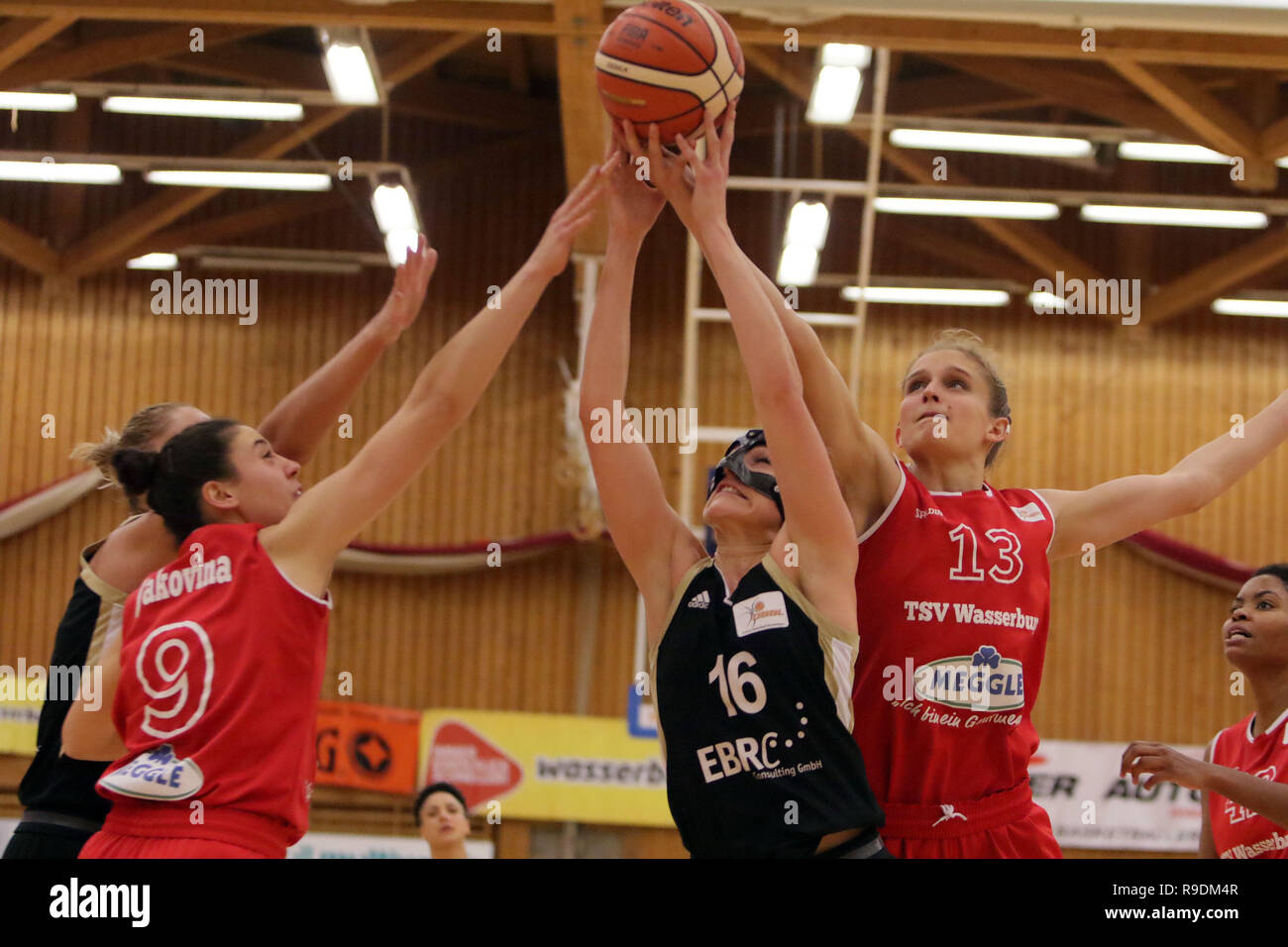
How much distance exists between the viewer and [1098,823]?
15656mm

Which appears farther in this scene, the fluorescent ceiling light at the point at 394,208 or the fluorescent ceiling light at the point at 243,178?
the fluorescent ceiling light at the point at 243,178

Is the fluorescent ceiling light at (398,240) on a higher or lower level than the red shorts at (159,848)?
higher

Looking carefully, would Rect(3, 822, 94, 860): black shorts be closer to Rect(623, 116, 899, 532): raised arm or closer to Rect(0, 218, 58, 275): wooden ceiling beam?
Rect(623, 116, 899, 532): raised arm

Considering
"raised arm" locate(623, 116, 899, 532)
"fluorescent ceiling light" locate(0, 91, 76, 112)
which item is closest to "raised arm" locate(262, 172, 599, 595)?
"raised arm" locate(623, 116, 899, 532)

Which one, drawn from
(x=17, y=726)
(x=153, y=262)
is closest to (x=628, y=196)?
(x=17, y=726)

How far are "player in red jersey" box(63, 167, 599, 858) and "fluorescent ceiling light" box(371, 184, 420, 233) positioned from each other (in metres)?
10.2

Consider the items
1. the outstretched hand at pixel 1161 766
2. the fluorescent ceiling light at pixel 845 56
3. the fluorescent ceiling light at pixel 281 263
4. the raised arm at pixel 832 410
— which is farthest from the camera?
the fluorescent ceiling light at pixel 281 263

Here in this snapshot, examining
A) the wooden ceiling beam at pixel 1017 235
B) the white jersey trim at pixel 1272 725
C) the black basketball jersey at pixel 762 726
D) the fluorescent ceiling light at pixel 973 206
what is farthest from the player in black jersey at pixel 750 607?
the wooden ceiling beam at pixel 1017 235

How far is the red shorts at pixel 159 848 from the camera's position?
359 centimetres

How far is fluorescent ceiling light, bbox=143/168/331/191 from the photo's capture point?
1444 centimetres

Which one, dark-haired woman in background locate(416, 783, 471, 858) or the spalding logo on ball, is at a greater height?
the spalding logo on ball

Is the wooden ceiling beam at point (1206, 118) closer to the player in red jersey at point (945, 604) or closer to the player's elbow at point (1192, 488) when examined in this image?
the player's elbow at point (1192, 488)

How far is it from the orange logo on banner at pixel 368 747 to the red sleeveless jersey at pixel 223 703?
1238 centimetres

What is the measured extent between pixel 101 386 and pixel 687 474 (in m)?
7.78
